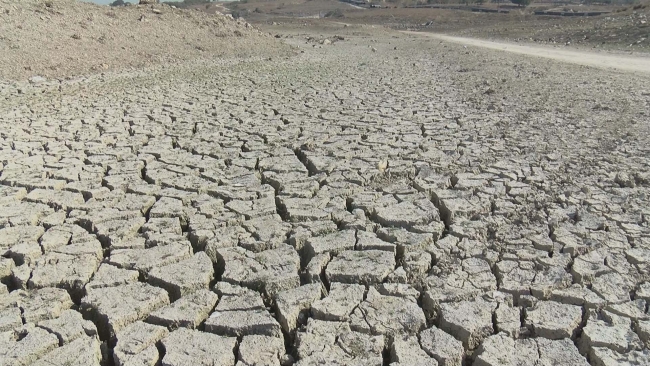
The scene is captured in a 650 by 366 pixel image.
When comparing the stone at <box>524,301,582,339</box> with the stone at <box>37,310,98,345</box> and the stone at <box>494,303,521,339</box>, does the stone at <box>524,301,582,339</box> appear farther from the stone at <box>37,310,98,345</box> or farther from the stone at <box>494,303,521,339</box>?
the stone at <box>37,310,98,345</box>

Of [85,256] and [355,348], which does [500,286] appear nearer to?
[355,348]

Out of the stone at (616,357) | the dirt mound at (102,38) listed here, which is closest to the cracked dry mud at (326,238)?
the stone at (616,357)

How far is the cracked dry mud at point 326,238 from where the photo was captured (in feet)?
6.48

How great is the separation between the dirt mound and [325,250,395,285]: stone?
7.45 meters

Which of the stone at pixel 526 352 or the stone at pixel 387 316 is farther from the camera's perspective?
the stone at pixel 387 316

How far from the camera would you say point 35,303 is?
7.20 ft

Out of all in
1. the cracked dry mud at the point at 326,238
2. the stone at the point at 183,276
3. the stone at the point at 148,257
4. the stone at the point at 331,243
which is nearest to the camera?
the cracked dry mud at the point at 326,238

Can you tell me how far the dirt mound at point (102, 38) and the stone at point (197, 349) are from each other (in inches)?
296

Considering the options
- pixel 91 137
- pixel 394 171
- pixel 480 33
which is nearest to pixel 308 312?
pixel 394 171

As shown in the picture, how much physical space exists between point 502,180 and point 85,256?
2635 mm

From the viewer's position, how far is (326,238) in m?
2.76

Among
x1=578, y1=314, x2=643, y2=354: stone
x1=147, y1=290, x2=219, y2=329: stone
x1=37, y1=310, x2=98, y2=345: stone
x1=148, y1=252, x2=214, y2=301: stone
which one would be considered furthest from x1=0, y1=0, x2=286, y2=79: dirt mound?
x1=578, y1=314, x2=643, y2=354: stone

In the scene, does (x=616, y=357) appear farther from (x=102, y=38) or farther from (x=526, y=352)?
(x=102, y=38)

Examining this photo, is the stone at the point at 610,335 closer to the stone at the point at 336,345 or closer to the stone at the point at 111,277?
the stone at the point at 336,345
